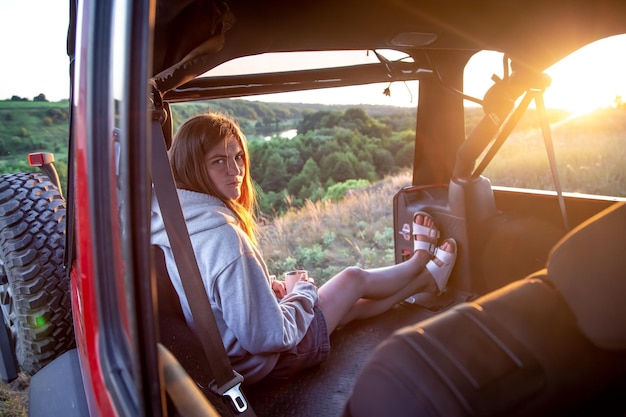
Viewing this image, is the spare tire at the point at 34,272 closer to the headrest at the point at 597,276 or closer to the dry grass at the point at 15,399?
the dry grass at the point at 15,399

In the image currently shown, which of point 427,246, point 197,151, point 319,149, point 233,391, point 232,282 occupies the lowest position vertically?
point 233,391

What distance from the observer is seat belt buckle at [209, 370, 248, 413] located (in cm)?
148

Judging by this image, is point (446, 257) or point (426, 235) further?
point (426, 235)

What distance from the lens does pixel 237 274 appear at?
→ 1625 mm

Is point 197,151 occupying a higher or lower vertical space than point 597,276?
higher

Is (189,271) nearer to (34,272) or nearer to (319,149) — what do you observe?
(34,272)

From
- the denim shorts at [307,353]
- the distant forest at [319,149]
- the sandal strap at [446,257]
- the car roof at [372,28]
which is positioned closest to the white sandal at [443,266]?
the sandal strap at [446,257]

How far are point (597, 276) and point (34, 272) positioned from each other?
2173 millimetres

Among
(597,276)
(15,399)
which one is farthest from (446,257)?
(15,399)

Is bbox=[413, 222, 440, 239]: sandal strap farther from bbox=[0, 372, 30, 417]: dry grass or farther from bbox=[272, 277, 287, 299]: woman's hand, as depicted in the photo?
bbox=[0, 372, 30, 417]: dry grass

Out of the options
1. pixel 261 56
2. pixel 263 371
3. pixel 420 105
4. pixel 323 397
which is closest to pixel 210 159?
pixel 261 56

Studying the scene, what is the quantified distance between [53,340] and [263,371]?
1028 mm

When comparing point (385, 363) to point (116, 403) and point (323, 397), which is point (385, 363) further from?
point (323, 397)

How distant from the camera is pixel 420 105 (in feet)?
10.4
